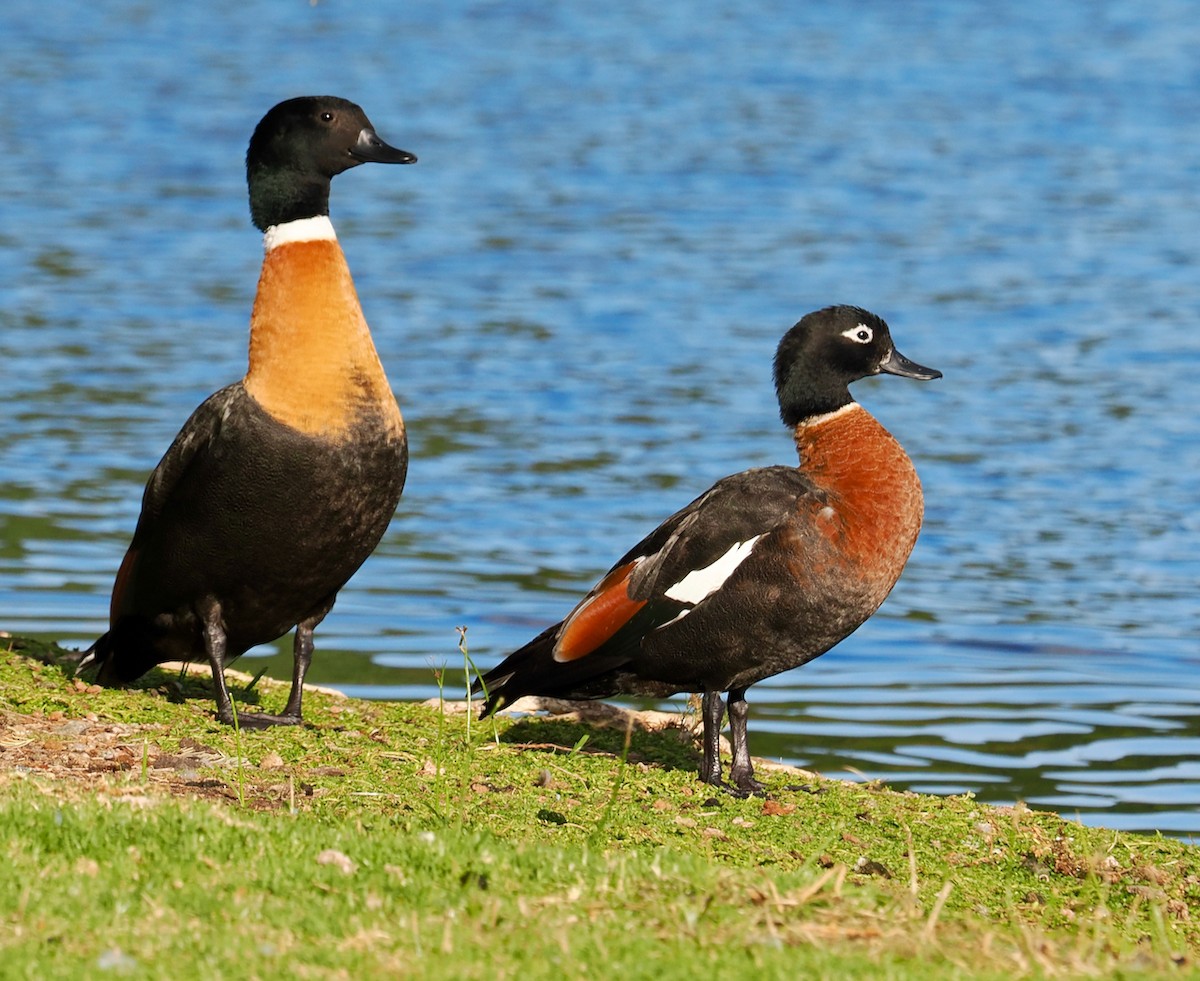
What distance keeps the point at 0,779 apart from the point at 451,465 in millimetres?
8169

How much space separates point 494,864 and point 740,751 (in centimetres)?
236

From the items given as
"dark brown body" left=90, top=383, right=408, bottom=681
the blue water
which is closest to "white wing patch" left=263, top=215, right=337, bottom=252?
"dark brown body" left=90, top=383, right=408, bottom=681

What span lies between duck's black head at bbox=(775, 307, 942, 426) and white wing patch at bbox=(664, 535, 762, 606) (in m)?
0.82

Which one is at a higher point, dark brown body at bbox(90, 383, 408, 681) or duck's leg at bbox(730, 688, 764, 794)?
dark brown body at bbox(90, 383, 408, 681)

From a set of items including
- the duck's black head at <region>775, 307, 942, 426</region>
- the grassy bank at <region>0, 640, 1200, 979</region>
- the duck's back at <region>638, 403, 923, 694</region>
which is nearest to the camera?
the grassy bank at <region>0, 640, 1200, 979</region>

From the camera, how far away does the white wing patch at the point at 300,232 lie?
7652 millimetres

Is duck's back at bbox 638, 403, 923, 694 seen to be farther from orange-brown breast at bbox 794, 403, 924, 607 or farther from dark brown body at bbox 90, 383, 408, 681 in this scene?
dark brown body at bbox 90, 383, 408, 681

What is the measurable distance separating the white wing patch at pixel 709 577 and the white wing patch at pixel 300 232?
1900mm

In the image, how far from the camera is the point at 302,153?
7.87 metres

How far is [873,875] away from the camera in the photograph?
6285 mm

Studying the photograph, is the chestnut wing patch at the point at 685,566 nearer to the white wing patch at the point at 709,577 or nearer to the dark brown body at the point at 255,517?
the white wing patch at the point at 709,577

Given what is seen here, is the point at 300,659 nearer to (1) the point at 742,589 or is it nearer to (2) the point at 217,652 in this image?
(2) the point at 217,652

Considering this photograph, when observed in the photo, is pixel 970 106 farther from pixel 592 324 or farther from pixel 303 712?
pixel 303 712

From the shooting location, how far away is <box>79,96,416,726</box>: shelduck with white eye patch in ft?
23.7
